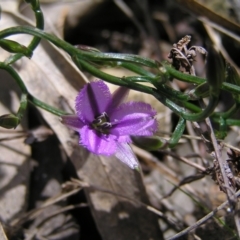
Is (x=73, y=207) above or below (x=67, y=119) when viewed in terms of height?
below

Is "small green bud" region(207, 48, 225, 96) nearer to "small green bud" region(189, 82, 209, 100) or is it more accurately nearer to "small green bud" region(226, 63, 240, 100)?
"small green bud" region(189, 82, 209, 100)

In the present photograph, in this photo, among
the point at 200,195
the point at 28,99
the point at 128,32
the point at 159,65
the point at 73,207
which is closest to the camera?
Answer: the point at 159,65

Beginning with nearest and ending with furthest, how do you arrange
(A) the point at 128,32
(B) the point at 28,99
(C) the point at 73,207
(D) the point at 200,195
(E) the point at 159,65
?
(E) the point at 159,65 < (B) the point at 28,99 < (C) the point at 73,207 < (D) the point at 200,195 < (A) the point at 128,32

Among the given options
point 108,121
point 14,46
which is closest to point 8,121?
point 14,46

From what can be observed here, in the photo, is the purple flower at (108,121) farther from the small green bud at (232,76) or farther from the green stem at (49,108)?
the small green bud at (232,76)

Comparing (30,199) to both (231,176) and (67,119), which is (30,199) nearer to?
(67,119)

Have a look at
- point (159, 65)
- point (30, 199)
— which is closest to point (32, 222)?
point (30, 199)

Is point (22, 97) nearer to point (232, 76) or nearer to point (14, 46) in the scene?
point (14, 46)

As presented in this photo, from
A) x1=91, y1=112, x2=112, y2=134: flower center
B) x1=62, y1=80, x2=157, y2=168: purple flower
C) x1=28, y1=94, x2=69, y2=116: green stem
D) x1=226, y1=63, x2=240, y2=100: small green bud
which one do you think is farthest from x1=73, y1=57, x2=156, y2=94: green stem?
x1=226, y1=63, x2=240, y2=100: small green bud
